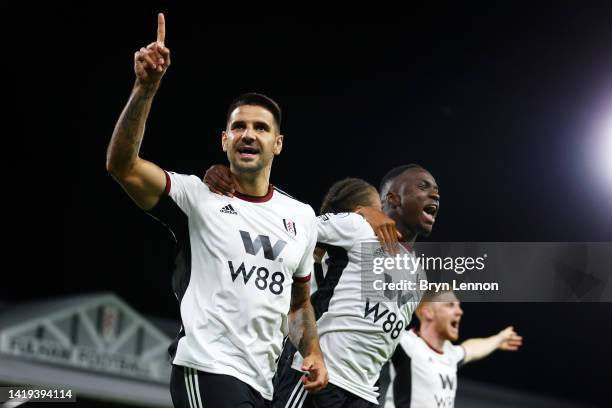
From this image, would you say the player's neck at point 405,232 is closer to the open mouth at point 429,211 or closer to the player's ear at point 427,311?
the open mouth at point 429,211

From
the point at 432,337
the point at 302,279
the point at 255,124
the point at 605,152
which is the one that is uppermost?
the point at 605,152

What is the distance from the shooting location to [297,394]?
13.5ft

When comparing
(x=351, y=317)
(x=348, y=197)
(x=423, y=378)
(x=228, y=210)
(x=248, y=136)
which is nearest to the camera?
(x=228, y=210)

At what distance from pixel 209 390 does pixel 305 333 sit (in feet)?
2.29

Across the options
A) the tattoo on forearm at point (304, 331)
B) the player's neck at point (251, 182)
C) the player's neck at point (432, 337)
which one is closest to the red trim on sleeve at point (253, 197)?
the player's neck at point (251, 182)

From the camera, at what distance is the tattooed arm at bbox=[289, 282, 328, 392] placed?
11.2 ft

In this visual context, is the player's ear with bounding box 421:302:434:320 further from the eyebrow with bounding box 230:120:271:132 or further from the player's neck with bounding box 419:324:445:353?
the eyebrow with bounding box 230:120:271:132

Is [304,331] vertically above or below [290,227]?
below

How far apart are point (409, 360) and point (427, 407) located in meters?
0.38

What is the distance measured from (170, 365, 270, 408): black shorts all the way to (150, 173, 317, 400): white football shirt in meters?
0.03

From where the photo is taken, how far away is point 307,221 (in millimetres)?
3516

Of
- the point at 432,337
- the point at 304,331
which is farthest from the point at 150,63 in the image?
the point at 432,337

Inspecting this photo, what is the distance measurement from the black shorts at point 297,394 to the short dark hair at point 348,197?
3.85 ft

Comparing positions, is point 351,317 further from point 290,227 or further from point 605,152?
point 605,152
